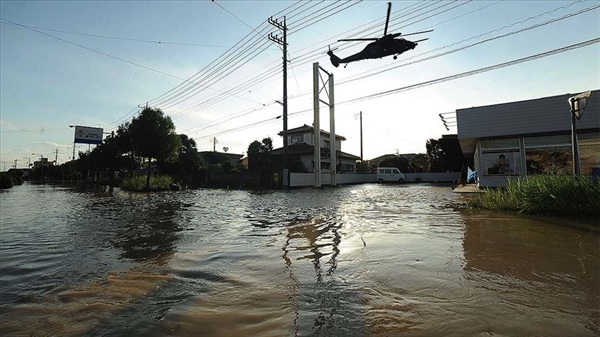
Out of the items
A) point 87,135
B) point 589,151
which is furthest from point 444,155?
point 87,135

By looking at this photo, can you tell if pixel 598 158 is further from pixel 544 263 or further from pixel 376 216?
pixel 544 263

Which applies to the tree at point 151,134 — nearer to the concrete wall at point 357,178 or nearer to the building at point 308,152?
the concrete wall at point 357,178

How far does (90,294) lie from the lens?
324 centimetres

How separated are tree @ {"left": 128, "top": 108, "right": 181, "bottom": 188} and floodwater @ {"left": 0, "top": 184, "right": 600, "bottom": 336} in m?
19.7

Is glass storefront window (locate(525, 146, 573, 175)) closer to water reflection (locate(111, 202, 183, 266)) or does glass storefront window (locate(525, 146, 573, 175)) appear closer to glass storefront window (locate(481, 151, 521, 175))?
glass storefront window (locate(481, 151, 521, 175))

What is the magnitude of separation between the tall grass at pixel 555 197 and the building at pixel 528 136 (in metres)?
7.48

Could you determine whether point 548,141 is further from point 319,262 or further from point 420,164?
point 420,164

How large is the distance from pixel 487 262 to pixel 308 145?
36255 millimetres

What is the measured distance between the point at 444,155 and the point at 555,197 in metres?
36.0

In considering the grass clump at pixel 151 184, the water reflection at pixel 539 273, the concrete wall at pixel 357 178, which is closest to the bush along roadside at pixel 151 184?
the grass clump at pixel 151 184

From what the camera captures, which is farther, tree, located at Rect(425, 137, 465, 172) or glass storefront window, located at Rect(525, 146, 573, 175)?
tree, located at Rect(425, 137, 465, 172)

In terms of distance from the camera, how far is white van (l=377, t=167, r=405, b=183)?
3831cm

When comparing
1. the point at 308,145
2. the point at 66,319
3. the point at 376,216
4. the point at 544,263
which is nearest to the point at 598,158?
the point at 376,216

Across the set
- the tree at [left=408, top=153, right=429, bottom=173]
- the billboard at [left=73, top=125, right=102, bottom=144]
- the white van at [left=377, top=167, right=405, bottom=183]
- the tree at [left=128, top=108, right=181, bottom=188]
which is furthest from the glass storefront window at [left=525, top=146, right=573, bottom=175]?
the billboard at [left=73, top=125, right=102, bottom=144]
